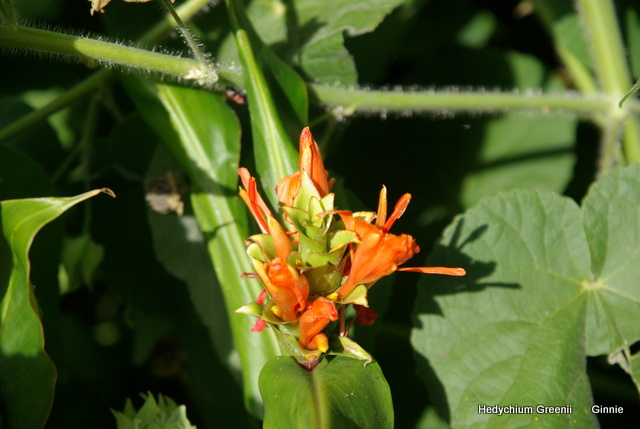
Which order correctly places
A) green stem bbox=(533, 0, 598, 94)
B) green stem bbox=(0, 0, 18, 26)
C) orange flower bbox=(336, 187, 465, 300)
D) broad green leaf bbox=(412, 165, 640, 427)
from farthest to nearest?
green stem bbox=(533, 0, 598, 94) < broad green leaf bbox=(412, 165, 640, 427) < green stem bbox=(0, 0, 18, 26) < orange flower bbox=(336, 187, 465, 300)

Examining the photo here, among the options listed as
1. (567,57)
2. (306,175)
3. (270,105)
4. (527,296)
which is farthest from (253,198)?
(567,57)

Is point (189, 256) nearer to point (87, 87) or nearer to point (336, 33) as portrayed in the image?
point (87, 87)

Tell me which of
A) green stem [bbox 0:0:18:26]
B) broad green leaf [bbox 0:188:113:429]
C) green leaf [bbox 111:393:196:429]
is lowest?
green leaf [bbox 111:393:196:429]

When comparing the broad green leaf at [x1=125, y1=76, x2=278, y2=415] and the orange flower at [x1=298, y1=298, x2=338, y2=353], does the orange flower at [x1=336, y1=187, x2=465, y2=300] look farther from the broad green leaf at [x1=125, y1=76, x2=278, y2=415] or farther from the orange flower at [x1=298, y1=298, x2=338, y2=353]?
the broad green leaf at [x1=125, y1=76, x2=278, y2=415]

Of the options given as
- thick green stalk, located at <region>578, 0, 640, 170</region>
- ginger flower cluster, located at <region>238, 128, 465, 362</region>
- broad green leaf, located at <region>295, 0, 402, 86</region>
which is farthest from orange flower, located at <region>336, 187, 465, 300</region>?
thick green stalk, located at <region>578, 0, 640, 170</region>

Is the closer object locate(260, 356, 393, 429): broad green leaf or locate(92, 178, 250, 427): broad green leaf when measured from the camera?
locate(260, 356, 393, 429): broad green leaf

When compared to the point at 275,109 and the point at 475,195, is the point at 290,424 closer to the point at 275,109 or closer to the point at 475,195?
the point at 275,109
